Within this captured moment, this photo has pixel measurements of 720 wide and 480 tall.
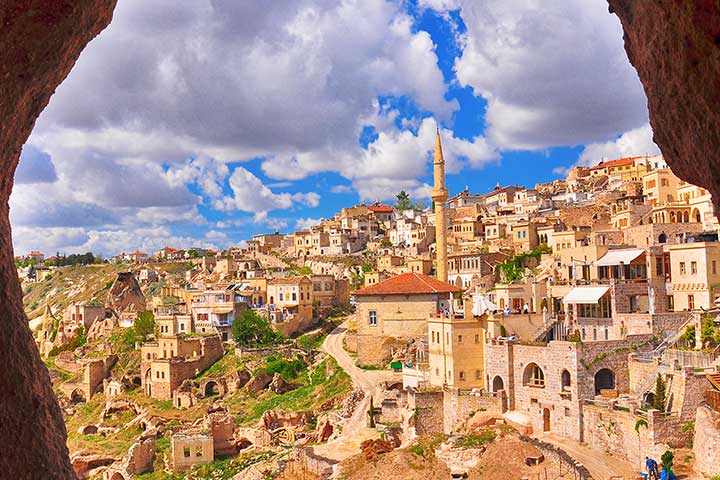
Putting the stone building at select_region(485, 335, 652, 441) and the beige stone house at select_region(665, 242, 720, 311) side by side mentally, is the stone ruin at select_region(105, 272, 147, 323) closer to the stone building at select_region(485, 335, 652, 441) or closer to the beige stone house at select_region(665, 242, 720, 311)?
the stone building at select_region(485, 335, 652, 441)

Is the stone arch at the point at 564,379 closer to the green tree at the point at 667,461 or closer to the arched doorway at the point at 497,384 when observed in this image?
the arched doorway at the point at 497,384

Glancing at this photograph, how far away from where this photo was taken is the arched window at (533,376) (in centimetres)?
3153

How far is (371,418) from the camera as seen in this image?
37.5 meters

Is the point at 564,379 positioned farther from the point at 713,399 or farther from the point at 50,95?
the point at 50,95

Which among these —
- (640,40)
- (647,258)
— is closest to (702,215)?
(647,258)

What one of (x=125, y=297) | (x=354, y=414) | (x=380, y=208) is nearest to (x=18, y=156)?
(x=354, y=414)

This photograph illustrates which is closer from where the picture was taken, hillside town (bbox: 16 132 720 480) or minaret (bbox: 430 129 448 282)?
hillside town (bbox: 16 132 720 480)

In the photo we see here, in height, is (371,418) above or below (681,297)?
below

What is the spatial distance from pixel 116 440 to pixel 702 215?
4519cm

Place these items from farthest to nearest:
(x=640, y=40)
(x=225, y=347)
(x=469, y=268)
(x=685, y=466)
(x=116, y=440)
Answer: (x=469, y=268) → (x=225, y=347) → (x=116, y=440) → (x=685, y=466) → (x=640, y=40)

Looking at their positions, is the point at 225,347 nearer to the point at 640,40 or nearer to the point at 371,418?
the point at 371,418

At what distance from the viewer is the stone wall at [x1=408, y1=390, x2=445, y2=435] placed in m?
34.7

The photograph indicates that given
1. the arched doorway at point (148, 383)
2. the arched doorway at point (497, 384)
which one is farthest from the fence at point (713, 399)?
the arched doorway at point (148, 383)

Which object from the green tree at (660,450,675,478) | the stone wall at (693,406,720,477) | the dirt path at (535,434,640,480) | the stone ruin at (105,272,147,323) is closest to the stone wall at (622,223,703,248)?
the dirt path at (535,434,640,480)
